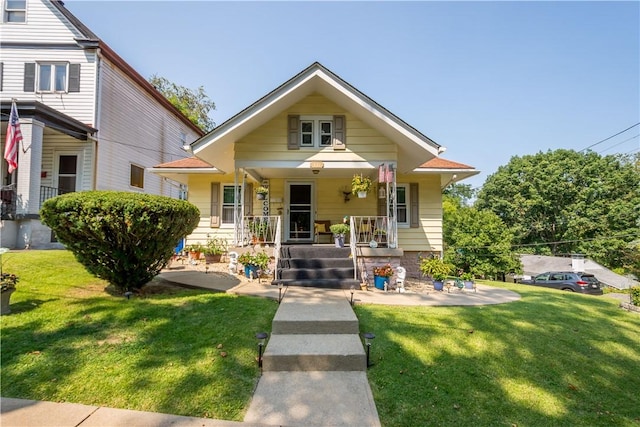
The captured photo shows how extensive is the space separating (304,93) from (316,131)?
107 centimetres

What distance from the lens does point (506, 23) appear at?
9.50 meters

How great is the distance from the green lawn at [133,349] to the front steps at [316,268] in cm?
172

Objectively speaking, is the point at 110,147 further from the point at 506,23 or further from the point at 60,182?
the point at 506,23

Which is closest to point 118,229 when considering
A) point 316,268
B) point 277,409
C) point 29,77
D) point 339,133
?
point 277,409

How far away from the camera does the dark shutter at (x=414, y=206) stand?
419 inches

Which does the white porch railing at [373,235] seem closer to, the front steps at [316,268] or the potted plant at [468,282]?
the front steps at [316,268]

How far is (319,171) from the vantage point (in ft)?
31.2

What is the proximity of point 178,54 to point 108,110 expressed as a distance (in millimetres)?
4225

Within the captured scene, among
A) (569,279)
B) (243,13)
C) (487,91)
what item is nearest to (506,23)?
(487,91)

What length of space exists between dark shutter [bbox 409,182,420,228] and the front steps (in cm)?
363

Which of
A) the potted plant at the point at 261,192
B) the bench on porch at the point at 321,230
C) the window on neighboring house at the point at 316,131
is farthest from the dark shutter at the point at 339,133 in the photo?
the bench on porch at the point at 321,230

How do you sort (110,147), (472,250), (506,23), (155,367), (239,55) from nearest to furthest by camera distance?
(155,367), (506,23), (239,55), (110,147), (472,250)

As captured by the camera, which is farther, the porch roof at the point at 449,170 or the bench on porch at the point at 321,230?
the bench on porch at the point at 321,230

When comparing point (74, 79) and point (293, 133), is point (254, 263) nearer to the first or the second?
point (293, 133)
